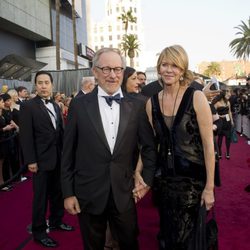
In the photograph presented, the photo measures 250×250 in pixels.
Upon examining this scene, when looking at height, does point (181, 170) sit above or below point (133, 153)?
below

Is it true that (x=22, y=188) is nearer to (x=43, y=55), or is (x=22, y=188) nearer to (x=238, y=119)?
(x=238, y=119)

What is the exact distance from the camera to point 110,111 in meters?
2.47

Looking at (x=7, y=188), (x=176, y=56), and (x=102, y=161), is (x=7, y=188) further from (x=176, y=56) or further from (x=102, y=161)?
(x=176, y=56)

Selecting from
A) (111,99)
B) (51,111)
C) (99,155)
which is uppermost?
(111,99)

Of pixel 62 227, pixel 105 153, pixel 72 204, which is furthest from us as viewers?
pixel 62 227

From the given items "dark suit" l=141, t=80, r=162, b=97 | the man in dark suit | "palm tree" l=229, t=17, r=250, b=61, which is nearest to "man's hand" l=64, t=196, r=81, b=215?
the man in dark suit

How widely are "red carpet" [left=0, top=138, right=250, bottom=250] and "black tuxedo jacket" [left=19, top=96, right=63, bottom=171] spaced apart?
101 centimetres

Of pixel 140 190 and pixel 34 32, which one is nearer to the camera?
pixel 140 190

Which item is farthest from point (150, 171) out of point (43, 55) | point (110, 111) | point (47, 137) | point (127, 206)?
point (43, 55)

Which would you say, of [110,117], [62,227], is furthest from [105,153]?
[62,227]

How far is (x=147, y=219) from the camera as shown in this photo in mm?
4707

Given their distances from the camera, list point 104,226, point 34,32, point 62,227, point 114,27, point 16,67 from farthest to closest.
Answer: point 114,27 < point 34,32 < point 16,67 < point 62,227 < point 104,226

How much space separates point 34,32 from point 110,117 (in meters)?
26.8

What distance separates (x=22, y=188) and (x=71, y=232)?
8.90 ft
